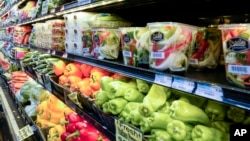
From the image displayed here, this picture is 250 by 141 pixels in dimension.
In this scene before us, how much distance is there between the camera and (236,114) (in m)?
0.97

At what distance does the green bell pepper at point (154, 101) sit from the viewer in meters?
1.20

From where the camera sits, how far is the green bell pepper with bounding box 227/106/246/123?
0.96m

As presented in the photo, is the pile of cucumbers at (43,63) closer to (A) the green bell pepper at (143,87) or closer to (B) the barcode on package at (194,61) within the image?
(A) the green bell pepper at (143,87)

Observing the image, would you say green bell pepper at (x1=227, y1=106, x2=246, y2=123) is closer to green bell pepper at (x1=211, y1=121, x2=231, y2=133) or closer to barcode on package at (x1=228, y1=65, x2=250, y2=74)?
green bell pepper at (x1=211, y1=121, x2=231, y2=133)

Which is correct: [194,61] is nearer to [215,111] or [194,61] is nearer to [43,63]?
[215,111]

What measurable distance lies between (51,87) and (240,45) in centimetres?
191

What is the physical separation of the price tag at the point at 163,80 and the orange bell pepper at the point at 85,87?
0.89m

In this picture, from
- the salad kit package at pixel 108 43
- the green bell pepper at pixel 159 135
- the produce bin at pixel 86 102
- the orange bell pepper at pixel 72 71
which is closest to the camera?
the green bell pepper at pixel 159 135

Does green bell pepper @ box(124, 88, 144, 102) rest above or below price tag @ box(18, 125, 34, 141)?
above

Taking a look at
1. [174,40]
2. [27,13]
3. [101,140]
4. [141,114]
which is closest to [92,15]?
[101,140]

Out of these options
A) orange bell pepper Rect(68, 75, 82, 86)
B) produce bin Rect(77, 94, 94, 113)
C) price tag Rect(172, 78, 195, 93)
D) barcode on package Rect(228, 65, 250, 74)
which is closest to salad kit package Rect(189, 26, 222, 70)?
price tag Rect(172, 78, 195, 93)

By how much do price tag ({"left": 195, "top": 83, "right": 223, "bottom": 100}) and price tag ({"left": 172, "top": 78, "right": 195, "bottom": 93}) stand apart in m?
0.02

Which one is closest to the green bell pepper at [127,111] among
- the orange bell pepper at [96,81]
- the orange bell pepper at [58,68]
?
the orange bell pepper at [96,81]

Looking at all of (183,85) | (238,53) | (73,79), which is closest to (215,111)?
(183,85)
